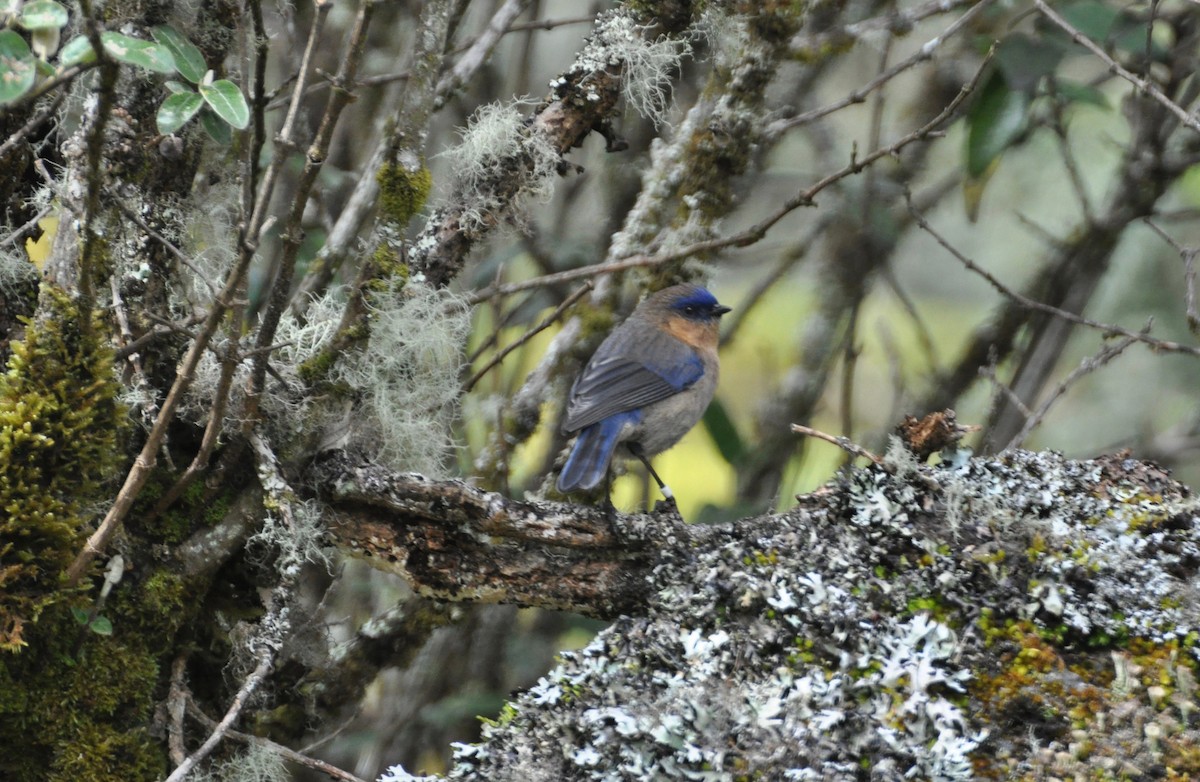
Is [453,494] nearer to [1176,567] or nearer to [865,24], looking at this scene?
[1176,567]

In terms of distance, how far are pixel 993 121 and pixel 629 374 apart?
1660mm

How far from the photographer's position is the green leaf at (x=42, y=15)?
5.95 ft

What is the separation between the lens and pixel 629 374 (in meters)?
4.10

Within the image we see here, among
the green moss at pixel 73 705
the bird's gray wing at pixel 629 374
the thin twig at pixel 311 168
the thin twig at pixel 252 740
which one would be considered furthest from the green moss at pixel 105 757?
the bird's gray wing at pixel 629 374

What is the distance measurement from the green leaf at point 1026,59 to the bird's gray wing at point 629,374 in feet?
5.14

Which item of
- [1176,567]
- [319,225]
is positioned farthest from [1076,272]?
[319,225]

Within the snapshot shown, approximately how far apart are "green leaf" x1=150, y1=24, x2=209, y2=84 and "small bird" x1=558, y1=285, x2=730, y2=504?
174cm

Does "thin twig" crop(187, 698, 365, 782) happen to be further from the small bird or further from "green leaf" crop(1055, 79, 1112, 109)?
"green leaf" crop(1055, 79, 1112, 109)

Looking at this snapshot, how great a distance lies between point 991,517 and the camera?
7.36 feet

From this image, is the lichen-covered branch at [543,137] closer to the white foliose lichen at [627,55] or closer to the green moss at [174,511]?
the white foliose lichen at [627,55]

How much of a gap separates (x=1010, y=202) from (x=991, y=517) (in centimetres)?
515

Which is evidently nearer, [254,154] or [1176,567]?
[1176,567]

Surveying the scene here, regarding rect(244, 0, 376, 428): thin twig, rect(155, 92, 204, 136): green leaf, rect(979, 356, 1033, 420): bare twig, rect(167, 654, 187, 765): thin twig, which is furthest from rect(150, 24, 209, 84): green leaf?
rect(979, 356, 1033, 420): bare twig

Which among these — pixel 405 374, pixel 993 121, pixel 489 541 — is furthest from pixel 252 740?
pixel 993 121
